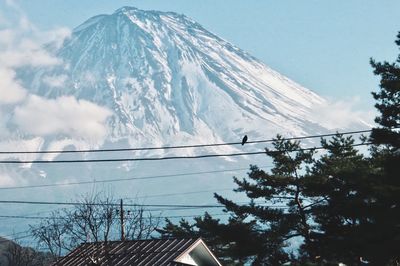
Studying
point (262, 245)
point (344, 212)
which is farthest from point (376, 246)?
point (262, 245)

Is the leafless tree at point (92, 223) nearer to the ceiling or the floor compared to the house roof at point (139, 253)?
nearer to the ceiling

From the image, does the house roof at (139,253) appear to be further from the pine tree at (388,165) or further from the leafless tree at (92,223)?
the pine tree at (388,165)

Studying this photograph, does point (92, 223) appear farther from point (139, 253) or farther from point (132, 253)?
point (139, 253)

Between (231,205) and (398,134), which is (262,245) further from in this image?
(398,134)

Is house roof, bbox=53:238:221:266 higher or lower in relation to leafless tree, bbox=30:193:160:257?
lower

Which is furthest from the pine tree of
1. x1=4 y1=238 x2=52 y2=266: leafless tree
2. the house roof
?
x1=4 y1=238 x2=52 y2=266: leafless tree

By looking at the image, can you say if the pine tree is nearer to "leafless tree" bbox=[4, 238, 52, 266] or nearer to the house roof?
the house roof

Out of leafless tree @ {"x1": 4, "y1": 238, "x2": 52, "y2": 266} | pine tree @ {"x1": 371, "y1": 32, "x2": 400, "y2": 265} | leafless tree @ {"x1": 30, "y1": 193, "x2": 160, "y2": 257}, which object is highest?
leafless tree @ {"x1": 4, "y1": 238, "x2": 52, "y2": 266}

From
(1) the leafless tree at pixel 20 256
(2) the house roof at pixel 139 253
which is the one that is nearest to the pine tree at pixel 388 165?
(2) the house roof at pixel 139 253

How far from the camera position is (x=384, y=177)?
84.2 feet

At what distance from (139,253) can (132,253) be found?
592 millimetres

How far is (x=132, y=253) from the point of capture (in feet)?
89.5

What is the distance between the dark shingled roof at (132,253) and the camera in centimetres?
2625

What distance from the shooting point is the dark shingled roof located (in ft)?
86.1
